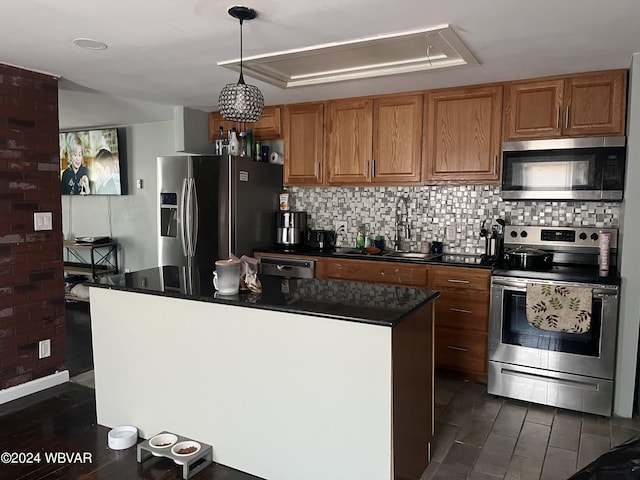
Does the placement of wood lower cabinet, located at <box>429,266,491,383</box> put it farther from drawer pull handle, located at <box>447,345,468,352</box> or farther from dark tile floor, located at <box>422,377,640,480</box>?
dark tile floor, located at <box>422,377,640,480</box>

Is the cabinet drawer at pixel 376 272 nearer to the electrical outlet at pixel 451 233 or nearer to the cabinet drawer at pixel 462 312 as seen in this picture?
the cabinet drawer at pixel 462 312

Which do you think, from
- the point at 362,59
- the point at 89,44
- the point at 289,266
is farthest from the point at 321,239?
the point at 89,44

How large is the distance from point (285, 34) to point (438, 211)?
7.05 feet

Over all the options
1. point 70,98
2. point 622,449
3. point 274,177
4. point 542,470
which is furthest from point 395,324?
point 70,98

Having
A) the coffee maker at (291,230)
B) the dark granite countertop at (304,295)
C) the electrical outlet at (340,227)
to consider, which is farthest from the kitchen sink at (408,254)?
the dark granite countertop at (304,295)

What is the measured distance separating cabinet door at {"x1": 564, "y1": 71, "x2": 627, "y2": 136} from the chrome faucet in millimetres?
1409

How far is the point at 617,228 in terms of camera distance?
3457 millimetres

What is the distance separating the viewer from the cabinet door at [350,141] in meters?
4.12

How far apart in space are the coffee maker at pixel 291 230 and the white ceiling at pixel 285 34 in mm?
1373

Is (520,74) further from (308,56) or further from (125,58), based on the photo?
(125,58)

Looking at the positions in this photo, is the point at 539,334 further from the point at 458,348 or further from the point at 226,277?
the point at 226,277

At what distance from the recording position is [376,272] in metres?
3.82

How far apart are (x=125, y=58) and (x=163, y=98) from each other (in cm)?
125

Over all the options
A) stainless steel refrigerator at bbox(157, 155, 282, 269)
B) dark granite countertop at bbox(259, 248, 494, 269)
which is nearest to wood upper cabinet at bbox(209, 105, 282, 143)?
stainless steel refrigerator at bbox(157, 155, 282, 269)
